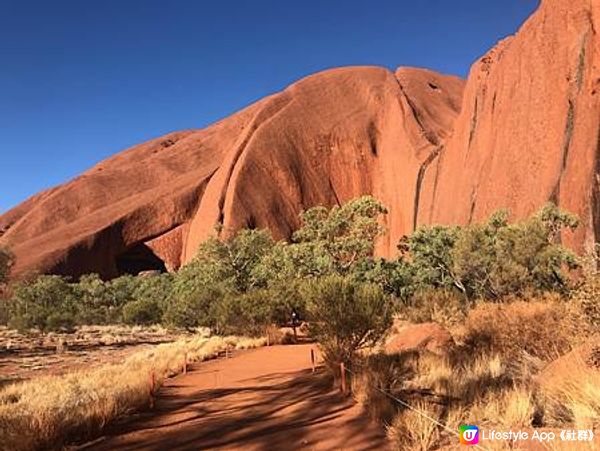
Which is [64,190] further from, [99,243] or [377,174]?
[377,174]

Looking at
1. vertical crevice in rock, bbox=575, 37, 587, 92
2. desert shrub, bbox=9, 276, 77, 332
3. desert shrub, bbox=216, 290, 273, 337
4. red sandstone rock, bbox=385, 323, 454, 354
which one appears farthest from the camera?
desert shrub, bbox=9, 276, 77, 332

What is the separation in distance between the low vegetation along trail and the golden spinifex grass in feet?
1.23

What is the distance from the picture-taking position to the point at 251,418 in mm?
9344

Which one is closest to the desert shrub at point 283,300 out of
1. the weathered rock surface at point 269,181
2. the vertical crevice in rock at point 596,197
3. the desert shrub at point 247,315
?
the desert shrub at point 247,315

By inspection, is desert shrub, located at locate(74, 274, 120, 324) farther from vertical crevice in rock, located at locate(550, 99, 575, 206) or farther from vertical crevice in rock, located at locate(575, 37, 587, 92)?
vertical crevice in rock, located at locate(575, 37, 587, 92)

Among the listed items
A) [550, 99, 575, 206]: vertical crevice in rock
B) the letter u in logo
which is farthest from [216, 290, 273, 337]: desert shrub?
the letter u in logo

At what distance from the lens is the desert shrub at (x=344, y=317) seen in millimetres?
13203

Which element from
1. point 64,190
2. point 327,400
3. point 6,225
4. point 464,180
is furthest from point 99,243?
point 327,400

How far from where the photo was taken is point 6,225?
89.5 metres

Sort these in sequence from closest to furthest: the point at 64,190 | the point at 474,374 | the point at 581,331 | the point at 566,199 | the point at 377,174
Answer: the point at 581,331
the point at 474,374
the point at 566,199
the point at 377,174
the point at 64,190

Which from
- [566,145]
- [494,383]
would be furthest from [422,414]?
[566,145]

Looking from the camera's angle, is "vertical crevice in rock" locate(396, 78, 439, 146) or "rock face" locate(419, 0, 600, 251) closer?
"rock face" locate(419, 0, 600, 251)

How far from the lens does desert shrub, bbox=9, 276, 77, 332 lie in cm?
3559

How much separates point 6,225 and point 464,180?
72.4 meters
